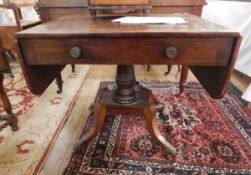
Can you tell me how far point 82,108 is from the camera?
63.6 inches

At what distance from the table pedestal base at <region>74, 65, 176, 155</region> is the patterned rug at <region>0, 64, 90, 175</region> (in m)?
0.25

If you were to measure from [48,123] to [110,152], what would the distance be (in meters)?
0.56

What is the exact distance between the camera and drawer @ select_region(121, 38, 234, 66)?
0.68 metres

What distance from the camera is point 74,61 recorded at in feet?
2.39

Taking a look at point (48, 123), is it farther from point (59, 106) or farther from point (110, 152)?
point (110, 152)

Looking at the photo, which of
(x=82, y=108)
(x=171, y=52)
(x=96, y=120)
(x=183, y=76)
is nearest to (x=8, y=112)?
(x=82, y=108)

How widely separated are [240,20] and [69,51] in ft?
6.57

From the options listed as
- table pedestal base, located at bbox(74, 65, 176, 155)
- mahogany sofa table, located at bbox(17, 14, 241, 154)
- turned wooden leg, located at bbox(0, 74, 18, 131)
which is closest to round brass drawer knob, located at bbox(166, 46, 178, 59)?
mahogany sofa table, located at bbox(17, 14, 241, 154)

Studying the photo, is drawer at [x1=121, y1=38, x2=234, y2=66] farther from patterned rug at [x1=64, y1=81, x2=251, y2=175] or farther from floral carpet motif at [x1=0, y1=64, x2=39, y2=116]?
floral carpet motif at [x1=0, y1=64, x2=39, y2=116]

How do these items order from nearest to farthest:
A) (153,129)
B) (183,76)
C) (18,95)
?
1. (153,129)
2. (183,76)
3. (18,95)

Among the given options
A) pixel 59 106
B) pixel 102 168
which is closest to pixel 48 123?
pixel 59 106

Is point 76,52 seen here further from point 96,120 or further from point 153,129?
point 153,129

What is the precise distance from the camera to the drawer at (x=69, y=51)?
2.28ft

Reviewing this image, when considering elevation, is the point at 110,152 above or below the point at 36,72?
below
